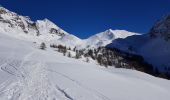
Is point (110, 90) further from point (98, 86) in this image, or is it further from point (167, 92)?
point (167, 92)

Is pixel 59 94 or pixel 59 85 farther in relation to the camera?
pixel 59 85

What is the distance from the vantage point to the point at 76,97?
20.7 meters

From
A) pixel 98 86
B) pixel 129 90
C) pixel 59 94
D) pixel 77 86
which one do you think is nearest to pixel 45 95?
pixel 59 94

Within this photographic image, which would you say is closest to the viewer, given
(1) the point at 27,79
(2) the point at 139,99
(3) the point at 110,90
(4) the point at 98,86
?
(2) the point at 139,99

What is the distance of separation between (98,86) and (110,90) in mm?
1844

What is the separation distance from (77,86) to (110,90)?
9.45ft

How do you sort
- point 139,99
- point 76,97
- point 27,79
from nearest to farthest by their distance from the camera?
point 76,97 → point 139,99 → point 27,79

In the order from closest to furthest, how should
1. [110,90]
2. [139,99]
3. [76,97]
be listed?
1. [76,97]
2. [139,99]
3. [110,90]

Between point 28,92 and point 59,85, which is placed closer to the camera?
point 28,92

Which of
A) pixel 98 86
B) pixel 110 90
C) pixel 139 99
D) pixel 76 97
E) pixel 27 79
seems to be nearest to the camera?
pixel 76 97

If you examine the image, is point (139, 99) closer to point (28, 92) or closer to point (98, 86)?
point (98, 86)

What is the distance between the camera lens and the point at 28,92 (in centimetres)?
2162

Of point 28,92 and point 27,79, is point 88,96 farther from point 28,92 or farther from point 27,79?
point 27,79

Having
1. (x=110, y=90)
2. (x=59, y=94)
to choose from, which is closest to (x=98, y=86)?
(x=110, y=90)
